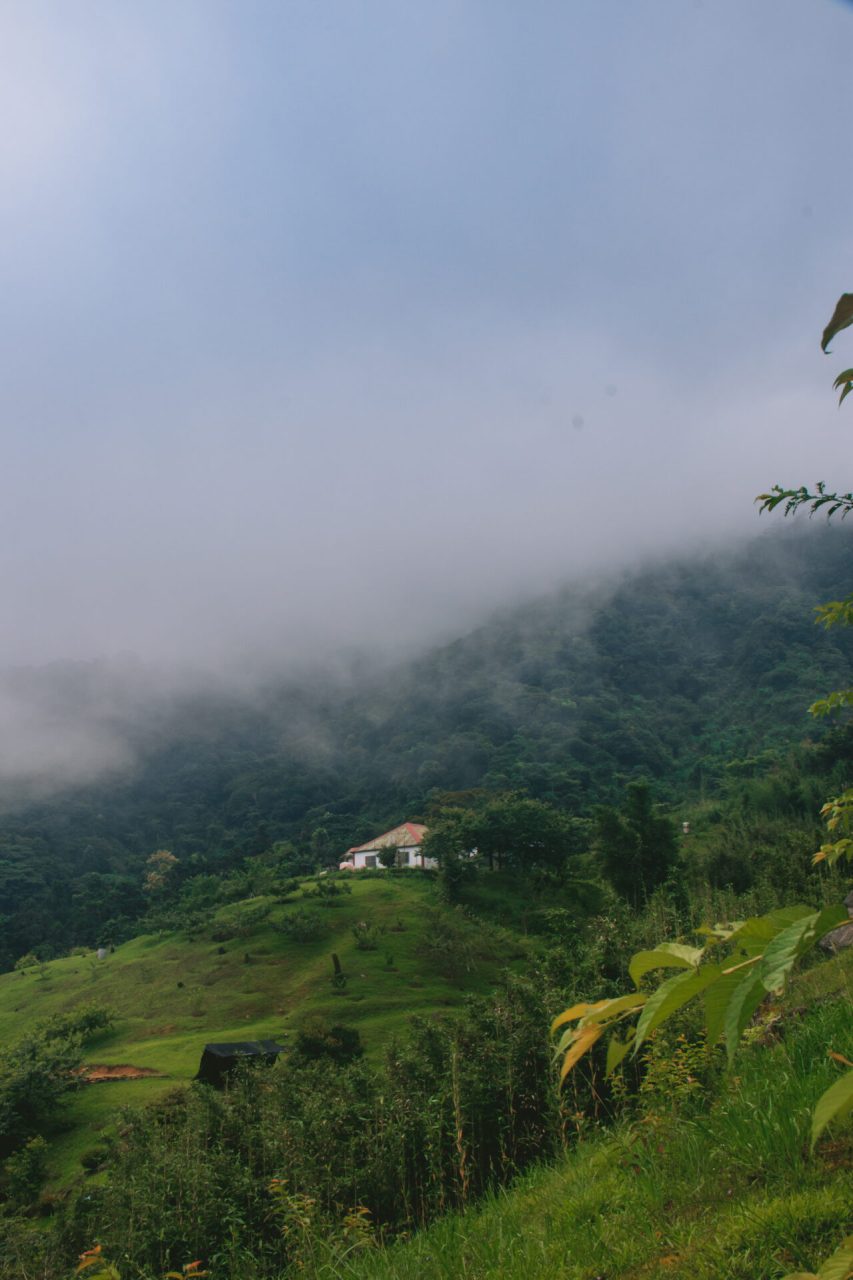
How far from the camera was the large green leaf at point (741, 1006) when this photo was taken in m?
0.79

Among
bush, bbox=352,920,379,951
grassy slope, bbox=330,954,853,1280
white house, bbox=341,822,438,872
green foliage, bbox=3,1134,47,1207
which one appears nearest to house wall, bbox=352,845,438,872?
white house, bbox=341,822,438,872

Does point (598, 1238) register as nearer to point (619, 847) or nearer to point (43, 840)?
point (619, 847)

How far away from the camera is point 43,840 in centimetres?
11531

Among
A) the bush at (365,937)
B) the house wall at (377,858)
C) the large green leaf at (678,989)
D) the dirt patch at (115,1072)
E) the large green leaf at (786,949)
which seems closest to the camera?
the large green leaf at (786,949)

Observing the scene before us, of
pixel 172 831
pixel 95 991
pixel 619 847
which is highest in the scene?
pixel 172 831

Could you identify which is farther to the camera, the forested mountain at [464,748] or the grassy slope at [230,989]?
the forested mountain at [464,748]

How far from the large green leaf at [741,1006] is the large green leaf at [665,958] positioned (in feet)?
0.23

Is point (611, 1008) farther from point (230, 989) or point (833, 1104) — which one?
point (230, 989)

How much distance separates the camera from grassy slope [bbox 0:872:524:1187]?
31.0 metres

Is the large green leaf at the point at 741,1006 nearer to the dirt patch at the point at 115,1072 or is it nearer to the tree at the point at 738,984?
the tree at the point at 738,984

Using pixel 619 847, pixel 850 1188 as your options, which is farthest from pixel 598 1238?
pixel 619 847

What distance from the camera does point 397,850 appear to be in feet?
242

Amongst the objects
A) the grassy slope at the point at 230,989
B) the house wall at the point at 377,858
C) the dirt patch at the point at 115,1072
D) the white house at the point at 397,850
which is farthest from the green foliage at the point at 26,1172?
the white house at the point at 397,850

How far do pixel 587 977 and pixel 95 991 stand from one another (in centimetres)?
4966
